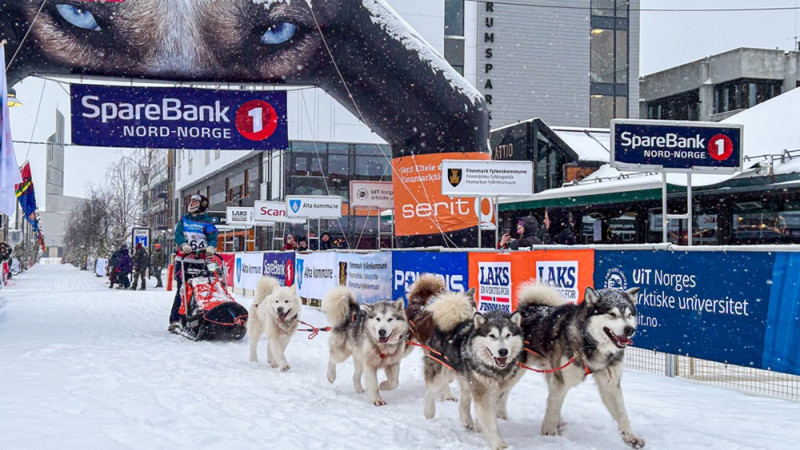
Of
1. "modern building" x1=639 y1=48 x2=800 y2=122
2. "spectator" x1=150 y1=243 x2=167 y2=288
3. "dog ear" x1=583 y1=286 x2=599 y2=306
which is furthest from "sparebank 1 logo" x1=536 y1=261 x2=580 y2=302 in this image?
"modern building" x1=639 y1=48 x2=800 y2=122

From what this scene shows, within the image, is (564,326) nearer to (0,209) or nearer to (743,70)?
(0,209)

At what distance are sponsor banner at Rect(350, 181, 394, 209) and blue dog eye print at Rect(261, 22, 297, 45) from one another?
4307 millimetres

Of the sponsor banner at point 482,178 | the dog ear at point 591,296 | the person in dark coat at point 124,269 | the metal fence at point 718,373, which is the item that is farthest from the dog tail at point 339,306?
the person in dark coat at point 124,269

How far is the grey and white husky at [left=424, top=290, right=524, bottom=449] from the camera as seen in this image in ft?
15.6

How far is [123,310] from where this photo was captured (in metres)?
15.4

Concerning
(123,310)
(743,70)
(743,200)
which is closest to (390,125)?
(123,310)

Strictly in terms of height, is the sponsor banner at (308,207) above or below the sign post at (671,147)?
below

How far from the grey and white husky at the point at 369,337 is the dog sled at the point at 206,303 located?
336 cm

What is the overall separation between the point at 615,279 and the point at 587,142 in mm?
20060

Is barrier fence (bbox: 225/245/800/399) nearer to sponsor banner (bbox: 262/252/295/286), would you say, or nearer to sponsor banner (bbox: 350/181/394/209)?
sponsor banner (bbox: 350/181/394/209)

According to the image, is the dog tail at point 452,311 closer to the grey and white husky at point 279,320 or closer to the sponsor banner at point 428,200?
the grey and white husky at point 279,320

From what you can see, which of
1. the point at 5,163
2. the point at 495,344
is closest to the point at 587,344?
the point at 495,344

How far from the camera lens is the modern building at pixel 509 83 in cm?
3294

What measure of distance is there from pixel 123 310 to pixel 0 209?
261 inches
